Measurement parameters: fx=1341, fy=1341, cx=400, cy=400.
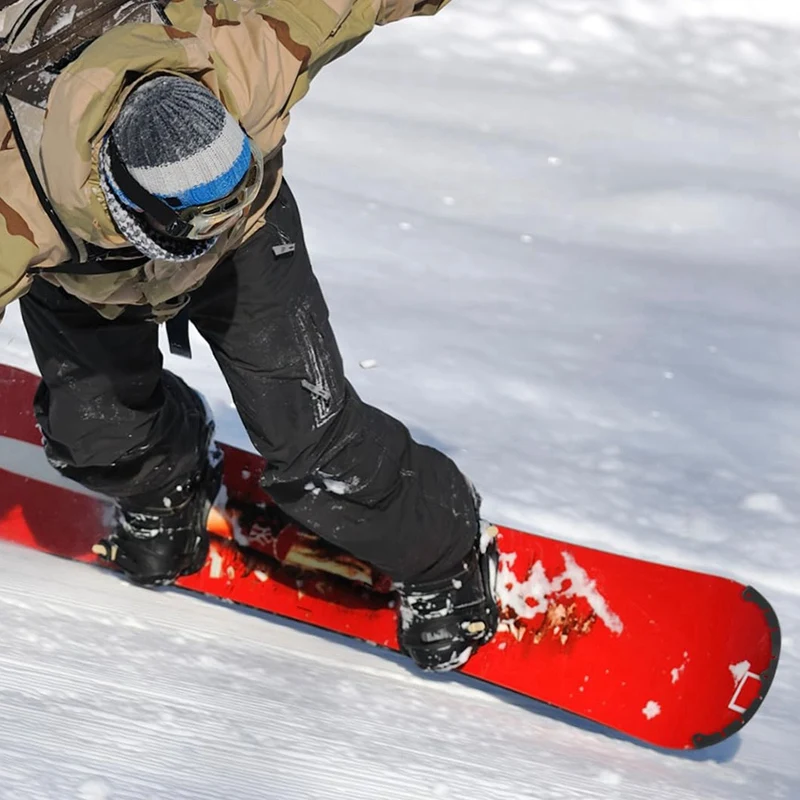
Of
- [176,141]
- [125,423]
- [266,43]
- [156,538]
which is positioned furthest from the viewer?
[156,538]

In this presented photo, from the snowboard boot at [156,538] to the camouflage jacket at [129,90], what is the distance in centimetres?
70

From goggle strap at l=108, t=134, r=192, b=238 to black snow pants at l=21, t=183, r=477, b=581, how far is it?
49cm

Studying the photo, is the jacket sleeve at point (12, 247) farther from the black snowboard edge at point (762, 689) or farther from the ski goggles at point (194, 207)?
the black snowboard edge at point (762, 689)

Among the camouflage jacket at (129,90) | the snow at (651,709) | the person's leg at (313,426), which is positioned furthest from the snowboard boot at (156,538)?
the snow at (651,709)

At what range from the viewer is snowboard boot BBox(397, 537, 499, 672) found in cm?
280

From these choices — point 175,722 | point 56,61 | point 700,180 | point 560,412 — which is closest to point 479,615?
point 175,722

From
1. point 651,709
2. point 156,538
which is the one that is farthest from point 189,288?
point 651,709

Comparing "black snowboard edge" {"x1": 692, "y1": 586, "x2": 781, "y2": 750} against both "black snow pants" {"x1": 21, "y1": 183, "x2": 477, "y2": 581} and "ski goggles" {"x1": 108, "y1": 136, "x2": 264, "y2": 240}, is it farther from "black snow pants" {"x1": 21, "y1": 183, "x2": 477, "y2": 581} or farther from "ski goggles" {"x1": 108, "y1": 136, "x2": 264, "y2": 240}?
"ski goggles" {"x1": 108, "y1": 136, "x2": 264, "y2": 240}

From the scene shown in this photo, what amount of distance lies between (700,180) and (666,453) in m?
2.50

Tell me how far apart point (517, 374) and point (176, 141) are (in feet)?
7.98

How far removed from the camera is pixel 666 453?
148 inches

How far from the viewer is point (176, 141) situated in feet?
5.95

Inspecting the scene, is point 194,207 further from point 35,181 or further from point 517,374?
point 517,374

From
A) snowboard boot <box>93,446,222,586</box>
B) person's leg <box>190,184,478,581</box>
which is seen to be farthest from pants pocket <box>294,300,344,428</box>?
snowboard boot <box>93,446,222,586</box>
